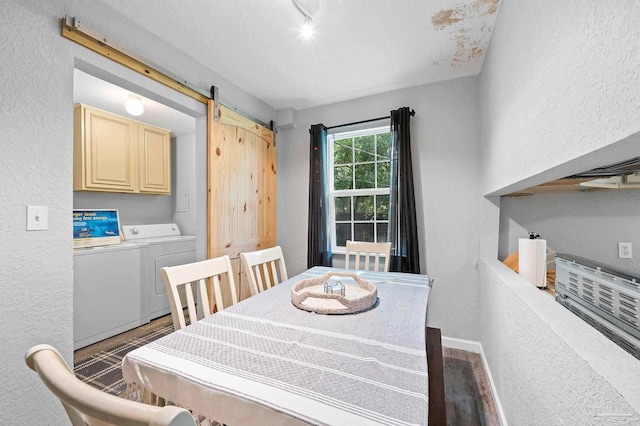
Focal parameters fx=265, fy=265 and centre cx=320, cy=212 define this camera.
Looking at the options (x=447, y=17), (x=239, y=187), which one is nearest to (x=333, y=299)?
(x=239, y=187)

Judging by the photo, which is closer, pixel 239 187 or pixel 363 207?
pixel 239 187

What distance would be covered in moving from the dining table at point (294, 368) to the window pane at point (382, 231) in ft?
5.62

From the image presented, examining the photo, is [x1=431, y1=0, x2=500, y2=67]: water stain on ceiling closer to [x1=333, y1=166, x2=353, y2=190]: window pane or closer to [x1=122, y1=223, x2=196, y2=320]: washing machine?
[x1=333, y1=166, x2=353, y2=190]: window pane

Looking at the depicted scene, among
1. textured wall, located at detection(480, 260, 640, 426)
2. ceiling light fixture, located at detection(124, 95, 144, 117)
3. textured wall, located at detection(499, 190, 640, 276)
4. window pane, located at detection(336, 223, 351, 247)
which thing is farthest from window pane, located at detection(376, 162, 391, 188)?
ceiling light fixture, located at detection(124, 95, 144, 117)

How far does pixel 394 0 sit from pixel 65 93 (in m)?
1.97

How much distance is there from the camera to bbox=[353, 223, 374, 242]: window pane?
301 cm

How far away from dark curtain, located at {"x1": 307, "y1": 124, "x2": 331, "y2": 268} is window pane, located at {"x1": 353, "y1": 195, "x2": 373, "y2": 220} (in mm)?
343

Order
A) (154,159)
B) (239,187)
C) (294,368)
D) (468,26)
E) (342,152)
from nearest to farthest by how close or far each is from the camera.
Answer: (294,368) < (468,26) < (239,187) < (342,152) < (154,159)

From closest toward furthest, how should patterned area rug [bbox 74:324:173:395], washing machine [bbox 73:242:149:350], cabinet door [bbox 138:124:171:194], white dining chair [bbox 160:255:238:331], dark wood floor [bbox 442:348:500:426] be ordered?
white dining chair [bbox 160:255:238:331], dark wood floor [bbox 442:348:500:426], patterned area rug [bbox 74:324:173:395], washing machine [bbox 73:242:149:350], cabinet door [bbox 138:124:171:194]

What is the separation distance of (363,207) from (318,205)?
20.5 inches

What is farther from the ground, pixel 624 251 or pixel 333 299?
pixel 624 251

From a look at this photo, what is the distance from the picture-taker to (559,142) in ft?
2.88

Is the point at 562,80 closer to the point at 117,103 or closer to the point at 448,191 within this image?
the point at 448,191

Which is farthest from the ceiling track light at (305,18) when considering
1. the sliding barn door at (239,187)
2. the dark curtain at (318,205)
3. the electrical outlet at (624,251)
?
the electrical outlet at (624,251)
